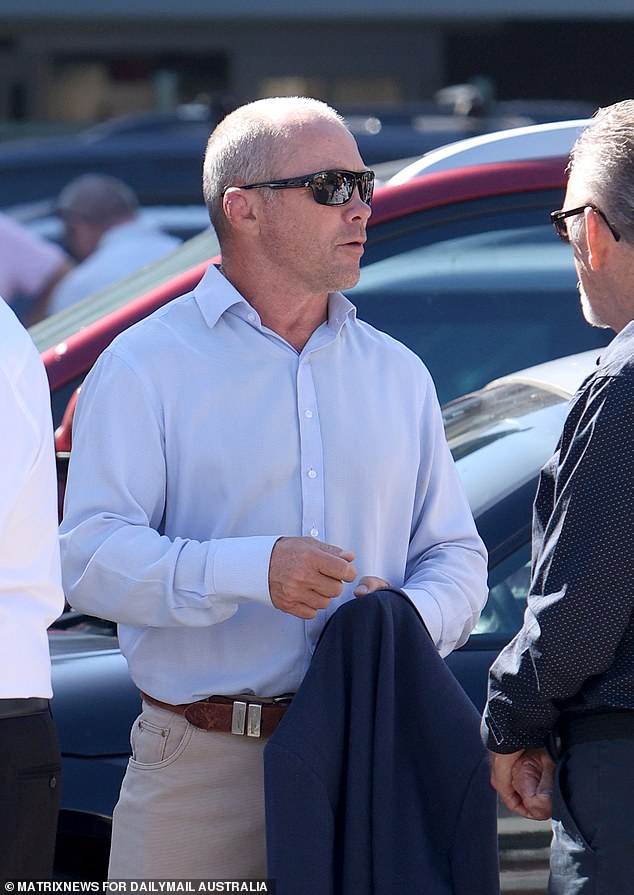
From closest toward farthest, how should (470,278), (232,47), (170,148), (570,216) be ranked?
(570,216) < (470,278) < (170,148) < (232,47)

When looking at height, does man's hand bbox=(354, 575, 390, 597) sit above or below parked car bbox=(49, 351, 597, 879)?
above

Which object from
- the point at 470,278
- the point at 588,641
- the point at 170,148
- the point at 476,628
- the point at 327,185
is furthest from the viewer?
the point at 170,148

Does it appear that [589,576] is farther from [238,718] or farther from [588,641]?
[238,718]

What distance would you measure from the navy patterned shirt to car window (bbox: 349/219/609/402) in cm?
164

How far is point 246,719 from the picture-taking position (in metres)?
2.76

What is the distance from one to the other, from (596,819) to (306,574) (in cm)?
Result: 63

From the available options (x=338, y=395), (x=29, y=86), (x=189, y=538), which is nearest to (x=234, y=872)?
(x=189, y=538)

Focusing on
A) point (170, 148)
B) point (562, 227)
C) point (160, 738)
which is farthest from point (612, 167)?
point (170, 148)

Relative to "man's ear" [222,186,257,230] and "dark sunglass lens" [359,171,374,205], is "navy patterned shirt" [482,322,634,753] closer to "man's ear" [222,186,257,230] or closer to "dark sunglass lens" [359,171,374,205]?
"dark sunglass lens" [359,171,374,205]

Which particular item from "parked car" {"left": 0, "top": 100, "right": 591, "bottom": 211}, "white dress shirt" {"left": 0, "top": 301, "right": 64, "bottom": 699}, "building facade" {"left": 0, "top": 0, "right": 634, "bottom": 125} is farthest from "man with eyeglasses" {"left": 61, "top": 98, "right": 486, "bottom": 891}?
"building facade" {"left": 0, "top": 0, "right": 634, "bottom": 125}

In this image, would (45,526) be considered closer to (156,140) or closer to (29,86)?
(156,140)

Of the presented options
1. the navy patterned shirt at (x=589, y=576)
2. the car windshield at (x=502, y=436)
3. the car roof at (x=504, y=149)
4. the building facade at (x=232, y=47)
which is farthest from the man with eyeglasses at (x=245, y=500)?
the building facade at (x=232, y=47)

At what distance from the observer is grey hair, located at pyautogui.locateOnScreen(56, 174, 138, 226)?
9.15 meters

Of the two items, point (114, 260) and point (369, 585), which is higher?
point (369, 585)
